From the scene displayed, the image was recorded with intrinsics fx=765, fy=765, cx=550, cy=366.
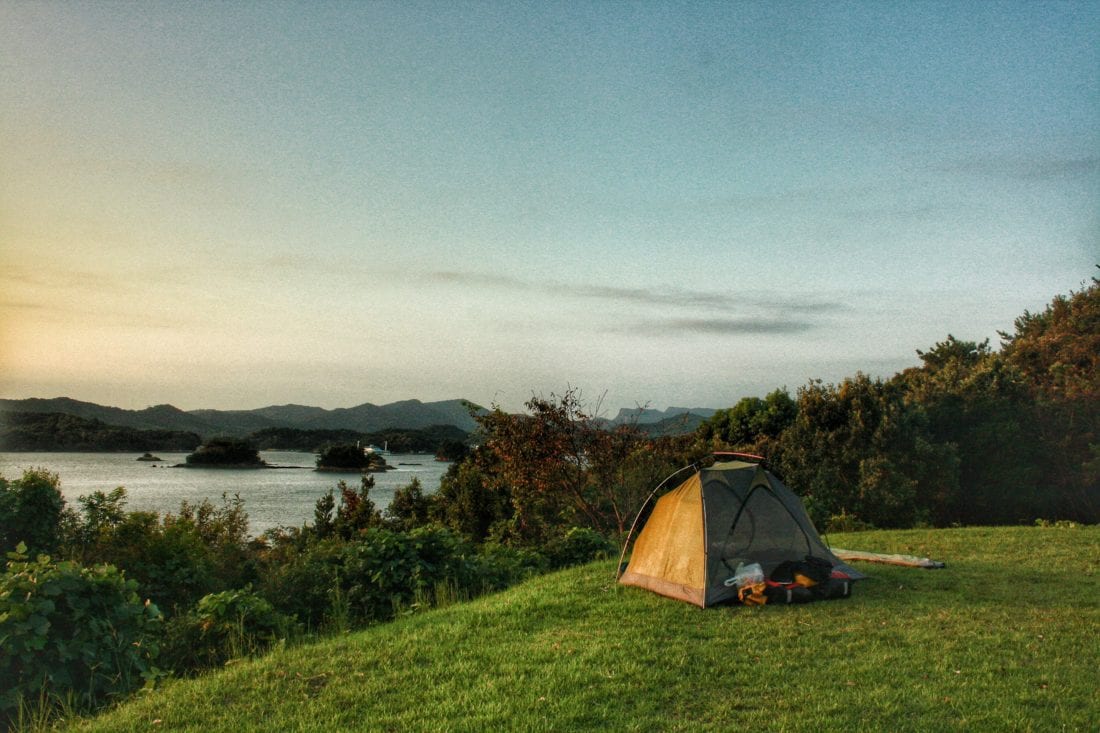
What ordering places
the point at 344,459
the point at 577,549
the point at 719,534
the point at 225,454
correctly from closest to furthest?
the point at 719,534
the point at 577,549
the point at 225,454
the point at 344,459

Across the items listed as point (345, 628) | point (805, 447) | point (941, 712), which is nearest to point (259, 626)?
point (345, 628)

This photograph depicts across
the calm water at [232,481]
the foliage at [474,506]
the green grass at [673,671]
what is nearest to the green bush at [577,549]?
the green grass at [673,671]

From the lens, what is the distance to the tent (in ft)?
30.6

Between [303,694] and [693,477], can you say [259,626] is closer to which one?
[303,694]

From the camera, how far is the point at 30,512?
11.5 meters

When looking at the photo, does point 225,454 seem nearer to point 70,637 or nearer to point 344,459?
point 344,459

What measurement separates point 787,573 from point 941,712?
3.86 meters

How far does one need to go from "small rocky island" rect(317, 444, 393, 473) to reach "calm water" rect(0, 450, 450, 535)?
0.59 meters

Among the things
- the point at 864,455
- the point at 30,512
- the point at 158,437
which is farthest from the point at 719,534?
the point at 158,437

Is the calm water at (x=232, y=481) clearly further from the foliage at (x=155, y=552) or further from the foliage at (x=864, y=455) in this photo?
the foliage at (x=864, y=455)

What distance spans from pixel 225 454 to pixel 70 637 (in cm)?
3284

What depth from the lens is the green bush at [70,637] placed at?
6.16 metres

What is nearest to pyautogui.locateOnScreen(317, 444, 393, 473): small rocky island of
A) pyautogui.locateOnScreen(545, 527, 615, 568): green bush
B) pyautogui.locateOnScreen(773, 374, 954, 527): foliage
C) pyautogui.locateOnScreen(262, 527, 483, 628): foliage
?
pyautogui.locateOnScreen(773, 374, 954, 527): foliage

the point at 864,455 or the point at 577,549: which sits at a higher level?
the point at 864,455
